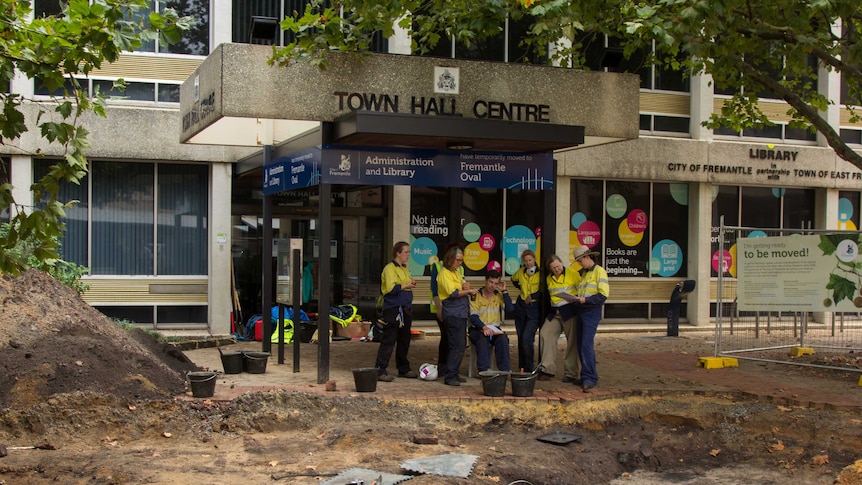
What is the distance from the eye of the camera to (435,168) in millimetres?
10953

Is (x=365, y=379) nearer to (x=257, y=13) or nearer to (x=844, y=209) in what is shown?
(x=257, y=13)

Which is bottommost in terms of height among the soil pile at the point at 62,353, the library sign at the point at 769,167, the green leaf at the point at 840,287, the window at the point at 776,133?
the soil pile at the point at 62,353

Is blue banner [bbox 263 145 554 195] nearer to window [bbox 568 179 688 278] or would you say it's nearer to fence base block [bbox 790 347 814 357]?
fence base block [bbox 790 347 814 357]

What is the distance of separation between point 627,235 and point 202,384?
1086 cm

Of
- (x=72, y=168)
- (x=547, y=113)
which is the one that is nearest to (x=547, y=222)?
(x=547, y=113)

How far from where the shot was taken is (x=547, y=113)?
444 inches

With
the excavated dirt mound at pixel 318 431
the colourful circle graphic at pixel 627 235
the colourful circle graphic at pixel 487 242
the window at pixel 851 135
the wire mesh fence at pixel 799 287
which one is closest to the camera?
the excavated dirt mound at pixel 318 431

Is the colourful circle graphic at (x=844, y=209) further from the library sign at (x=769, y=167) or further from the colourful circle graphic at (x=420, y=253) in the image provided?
the colourful circle graphic at (x=420, y=253)

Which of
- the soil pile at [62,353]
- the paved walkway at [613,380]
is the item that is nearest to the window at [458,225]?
the paved walkway at [613,380]

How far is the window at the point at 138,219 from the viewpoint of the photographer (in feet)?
48.6

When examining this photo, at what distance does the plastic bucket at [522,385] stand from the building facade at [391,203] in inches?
171

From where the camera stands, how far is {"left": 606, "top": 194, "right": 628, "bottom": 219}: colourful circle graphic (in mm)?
17581

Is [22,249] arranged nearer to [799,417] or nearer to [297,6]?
[297,6]

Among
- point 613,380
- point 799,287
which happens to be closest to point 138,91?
point 613,380
